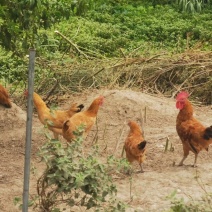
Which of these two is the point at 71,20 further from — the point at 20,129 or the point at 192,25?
the point at 20,129

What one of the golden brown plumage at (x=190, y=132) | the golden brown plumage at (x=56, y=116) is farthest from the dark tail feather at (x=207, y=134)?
the golden brown plumage at (x=56, y=116)

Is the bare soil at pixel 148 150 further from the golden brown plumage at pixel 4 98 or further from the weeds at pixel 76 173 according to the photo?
the weeds at pixel 76 173

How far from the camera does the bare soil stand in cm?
676

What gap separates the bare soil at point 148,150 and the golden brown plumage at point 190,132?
20cm

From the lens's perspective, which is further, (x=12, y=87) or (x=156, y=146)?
(x=12, y=87)

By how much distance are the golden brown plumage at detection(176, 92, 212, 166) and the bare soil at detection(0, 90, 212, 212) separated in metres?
0.20

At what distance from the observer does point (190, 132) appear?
299 inches

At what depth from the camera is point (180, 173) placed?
7.40 metres

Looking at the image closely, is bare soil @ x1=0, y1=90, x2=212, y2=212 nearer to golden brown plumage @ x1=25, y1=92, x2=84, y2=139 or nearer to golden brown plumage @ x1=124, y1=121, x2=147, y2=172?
golden brown plumage @ x1=124, y1=121, x2=147, y2=172

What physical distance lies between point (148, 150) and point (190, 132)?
0.81 m

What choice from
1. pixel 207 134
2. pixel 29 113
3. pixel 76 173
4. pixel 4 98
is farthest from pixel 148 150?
pixel 29 113

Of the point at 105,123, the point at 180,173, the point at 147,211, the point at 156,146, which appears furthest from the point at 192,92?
the point at 147,211

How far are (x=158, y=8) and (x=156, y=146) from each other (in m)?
9.23

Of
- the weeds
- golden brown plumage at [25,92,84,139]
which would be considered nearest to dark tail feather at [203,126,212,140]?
golden brown plumage at [25,92,84,139]
